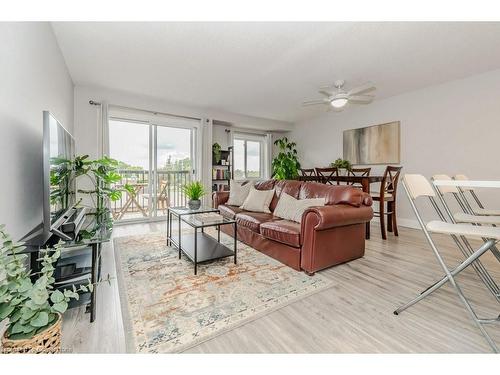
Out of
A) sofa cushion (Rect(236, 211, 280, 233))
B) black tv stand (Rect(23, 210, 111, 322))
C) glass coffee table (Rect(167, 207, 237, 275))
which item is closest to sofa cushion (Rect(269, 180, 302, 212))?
sofa cushion (Rect(236, 211, 280, 233))

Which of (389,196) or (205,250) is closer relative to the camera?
(205,250)

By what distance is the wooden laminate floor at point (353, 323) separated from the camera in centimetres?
127

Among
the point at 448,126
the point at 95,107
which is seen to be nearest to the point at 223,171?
the point at 95,107

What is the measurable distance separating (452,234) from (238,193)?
8.91ft

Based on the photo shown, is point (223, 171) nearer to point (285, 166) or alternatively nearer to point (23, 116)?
point (285, 166)

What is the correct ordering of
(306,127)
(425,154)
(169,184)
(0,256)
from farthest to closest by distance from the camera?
1. (306,127)
2. (169,184)
3. (425,154)
4. (0,256)

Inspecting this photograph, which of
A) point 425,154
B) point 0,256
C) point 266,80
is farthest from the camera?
point 425,154

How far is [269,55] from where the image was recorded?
9.25 ft

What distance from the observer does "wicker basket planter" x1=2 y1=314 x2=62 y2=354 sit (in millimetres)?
884

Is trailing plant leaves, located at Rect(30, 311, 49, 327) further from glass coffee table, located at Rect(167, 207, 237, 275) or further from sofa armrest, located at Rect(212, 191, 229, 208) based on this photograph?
sofa armrest, located at Rect(212, 191, 229, 208)
